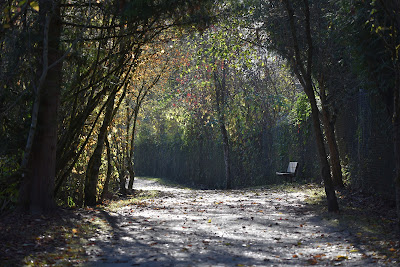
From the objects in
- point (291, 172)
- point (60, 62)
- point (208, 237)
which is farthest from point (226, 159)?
point (208, 237)

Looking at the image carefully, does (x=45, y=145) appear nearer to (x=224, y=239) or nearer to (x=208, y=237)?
(x=208, y=237)

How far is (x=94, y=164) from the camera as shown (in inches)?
528

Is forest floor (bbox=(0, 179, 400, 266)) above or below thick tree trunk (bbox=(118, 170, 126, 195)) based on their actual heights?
below

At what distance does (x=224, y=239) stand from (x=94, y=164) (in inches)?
243

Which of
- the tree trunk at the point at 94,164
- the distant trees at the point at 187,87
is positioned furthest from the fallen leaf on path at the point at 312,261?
the tree trunk at the point at 94,164

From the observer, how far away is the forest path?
6621mm

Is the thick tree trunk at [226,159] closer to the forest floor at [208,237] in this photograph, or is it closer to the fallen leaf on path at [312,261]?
the forest floor at [208,237]

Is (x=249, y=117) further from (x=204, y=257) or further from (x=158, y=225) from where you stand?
(x=204, y=257)

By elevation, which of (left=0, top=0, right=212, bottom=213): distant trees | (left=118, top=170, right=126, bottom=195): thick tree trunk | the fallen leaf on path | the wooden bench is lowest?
the fallen leaf on path

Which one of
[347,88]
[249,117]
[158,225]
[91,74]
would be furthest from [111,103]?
[249,117]

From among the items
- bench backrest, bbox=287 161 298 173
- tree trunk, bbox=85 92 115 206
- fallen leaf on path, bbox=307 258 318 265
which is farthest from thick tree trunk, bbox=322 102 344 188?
fallen leaf on path, bbox=307 258 318 265

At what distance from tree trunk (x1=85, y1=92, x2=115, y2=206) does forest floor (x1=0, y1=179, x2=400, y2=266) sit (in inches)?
65.1

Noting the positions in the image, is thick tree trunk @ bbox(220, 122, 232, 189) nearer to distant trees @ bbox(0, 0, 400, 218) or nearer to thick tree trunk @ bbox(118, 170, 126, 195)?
distant trees @ bbox(0, 0, 400, 218)

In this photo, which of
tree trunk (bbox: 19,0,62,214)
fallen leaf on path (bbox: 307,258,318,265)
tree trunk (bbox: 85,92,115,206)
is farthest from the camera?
tree trunk (bbox: 85,92,115,206)
